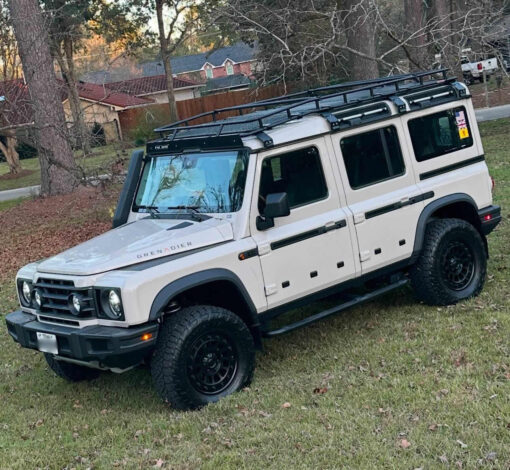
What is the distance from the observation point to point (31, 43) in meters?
15.4

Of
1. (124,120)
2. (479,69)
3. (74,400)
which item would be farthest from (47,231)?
(124,120)

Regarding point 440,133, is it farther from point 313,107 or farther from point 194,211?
point 194,211

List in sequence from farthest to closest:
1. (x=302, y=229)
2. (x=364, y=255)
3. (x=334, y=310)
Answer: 1. (x=364, y=255)
2. (x=334, y=310)
3. (x=302, y=229)

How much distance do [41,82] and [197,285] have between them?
12.3 metres

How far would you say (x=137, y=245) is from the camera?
218 inches

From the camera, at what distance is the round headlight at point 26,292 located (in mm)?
5828

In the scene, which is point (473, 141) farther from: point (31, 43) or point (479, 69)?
point (479, 69)

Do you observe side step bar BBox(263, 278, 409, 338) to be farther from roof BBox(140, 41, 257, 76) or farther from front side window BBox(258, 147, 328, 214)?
roof BBox(140, 41, 257, 76)

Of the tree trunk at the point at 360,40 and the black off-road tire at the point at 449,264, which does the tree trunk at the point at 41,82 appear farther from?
the black off-road tire at the point at 449,264

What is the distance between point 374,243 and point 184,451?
2.66 m

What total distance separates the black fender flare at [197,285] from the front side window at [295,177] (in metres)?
0.65

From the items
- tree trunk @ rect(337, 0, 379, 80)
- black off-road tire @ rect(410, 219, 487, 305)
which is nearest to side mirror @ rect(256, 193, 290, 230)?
black off-road tire @ rect(410, 219, 487, 305)

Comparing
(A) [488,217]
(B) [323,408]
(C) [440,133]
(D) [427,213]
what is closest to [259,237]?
(B) [323,408]

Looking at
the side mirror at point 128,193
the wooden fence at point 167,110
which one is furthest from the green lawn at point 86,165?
the side mirror at point 128,193
